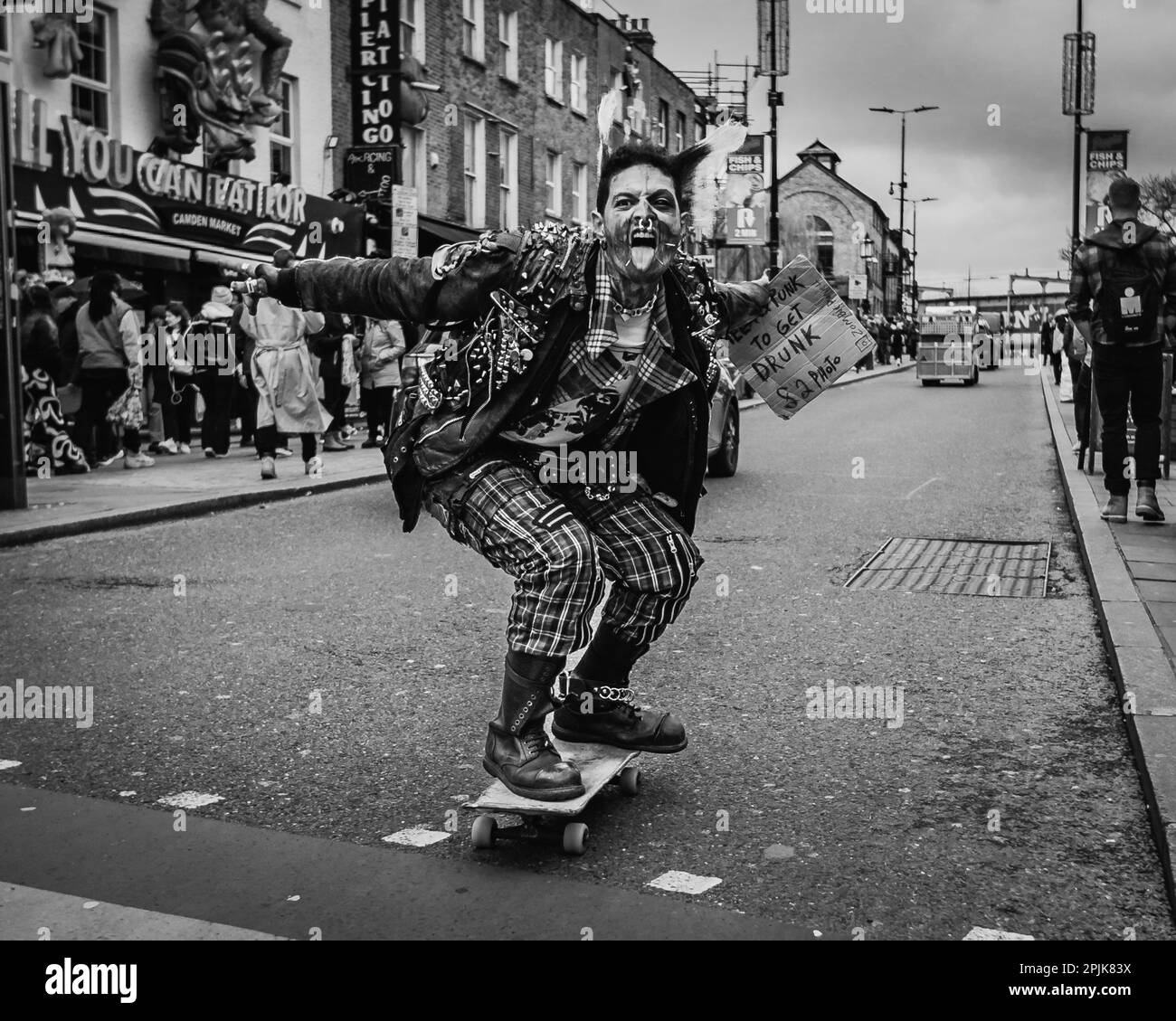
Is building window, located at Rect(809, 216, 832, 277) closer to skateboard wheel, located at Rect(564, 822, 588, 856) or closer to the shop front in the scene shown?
the shop front

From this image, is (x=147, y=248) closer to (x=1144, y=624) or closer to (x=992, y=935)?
(x=1144, y=624)

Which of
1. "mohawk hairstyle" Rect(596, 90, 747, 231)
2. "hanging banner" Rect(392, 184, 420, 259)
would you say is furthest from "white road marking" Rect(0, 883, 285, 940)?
"hanging banner" Rect(392, 184, 420, 259)

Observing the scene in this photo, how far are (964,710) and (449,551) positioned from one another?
434 cm

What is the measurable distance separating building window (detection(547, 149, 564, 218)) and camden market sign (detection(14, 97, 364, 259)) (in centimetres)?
1089

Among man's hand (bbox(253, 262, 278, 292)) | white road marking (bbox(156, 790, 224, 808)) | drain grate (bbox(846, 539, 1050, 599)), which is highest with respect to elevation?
man's hand (bbox(253, 262, 278, 292))

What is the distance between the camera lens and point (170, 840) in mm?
3543

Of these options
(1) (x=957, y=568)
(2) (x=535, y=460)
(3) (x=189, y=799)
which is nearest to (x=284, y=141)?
(1) (x=957, y=568)

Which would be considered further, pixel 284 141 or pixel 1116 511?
pixel 284 141

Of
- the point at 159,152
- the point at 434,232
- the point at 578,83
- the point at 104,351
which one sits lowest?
the point at 104,351

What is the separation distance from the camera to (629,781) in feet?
12.8

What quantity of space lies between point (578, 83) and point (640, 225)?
32307 mm

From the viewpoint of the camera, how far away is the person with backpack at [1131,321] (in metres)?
8.37

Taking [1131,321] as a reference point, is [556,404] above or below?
below

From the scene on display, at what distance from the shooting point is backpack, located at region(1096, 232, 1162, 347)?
27.4 ft
